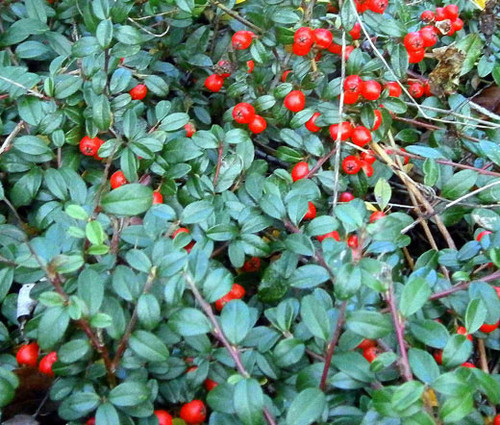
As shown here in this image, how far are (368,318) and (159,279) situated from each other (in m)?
0.57

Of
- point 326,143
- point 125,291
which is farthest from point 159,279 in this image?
point 326,143

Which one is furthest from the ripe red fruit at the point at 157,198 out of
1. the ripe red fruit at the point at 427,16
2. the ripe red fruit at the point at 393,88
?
the ripe red fruit at the point at 427,16

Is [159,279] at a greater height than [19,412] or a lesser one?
greater

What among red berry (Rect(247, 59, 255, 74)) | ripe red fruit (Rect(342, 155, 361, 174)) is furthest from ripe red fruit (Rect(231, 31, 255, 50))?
ripe red fruit (Rect(342, 155, 361, 174))

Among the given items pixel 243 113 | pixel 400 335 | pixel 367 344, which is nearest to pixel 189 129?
pixel 243 113

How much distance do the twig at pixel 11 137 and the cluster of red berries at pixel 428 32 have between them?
1444mm

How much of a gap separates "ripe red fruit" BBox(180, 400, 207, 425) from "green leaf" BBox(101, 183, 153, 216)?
54cm

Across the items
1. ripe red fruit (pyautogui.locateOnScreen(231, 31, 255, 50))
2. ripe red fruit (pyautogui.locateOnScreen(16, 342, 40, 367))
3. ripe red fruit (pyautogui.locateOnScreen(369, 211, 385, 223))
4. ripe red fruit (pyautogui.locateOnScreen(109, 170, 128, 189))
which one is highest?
ripe red fruit (pyautogui.locateOnScreen(231, 31, 255, 50))

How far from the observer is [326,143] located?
239 centimetres

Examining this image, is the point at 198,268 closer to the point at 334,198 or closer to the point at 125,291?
the point at 125,291

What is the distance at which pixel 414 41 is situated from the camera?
2.31 m

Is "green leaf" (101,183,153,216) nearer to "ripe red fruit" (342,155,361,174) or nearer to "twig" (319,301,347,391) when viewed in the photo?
"twig" (319,301,347,391)

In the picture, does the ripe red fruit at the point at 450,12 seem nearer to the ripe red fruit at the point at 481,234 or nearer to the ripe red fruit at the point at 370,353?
the ripe red fruit at the point at 481,234

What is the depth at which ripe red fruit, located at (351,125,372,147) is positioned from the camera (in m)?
2.22
